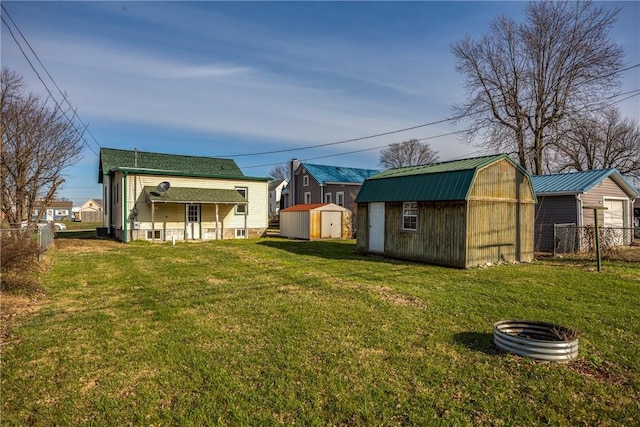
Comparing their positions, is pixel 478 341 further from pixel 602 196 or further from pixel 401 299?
pixel 602 196

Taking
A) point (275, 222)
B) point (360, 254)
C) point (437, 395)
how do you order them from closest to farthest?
point (437, 395)
point (360, 254)
point (275, 222)

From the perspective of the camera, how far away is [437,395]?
402cm

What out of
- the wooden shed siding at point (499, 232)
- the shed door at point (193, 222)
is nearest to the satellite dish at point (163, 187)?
the shed door at point (193, 222)

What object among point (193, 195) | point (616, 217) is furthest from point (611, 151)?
point (193, 195)

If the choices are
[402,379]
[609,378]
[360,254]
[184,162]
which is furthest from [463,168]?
[184,162]

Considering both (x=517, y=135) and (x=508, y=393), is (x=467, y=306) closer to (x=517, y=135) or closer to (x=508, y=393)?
(x=508, y=393)

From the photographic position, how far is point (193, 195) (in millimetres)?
21125

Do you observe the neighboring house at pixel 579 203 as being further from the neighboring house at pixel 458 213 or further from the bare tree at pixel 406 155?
the bare tree at pixel 406 155

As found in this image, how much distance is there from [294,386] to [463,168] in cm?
1055

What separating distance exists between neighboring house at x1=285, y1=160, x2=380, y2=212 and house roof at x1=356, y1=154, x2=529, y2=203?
17385mm

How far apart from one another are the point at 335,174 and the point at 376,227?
72.3 ft

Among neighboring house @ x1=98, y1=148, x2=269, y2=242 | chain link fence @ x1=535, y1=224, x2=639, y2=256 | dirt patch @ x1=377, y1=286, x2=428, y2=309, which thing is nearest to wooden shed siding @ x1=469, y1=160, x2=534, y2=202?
chain link fence @ x1=535, y1=224, x2=639, y2=256

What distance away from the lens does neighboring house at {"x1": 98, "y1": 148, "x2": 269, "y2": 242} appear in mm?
20234

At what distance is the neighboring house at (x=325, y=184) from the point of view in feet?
116
